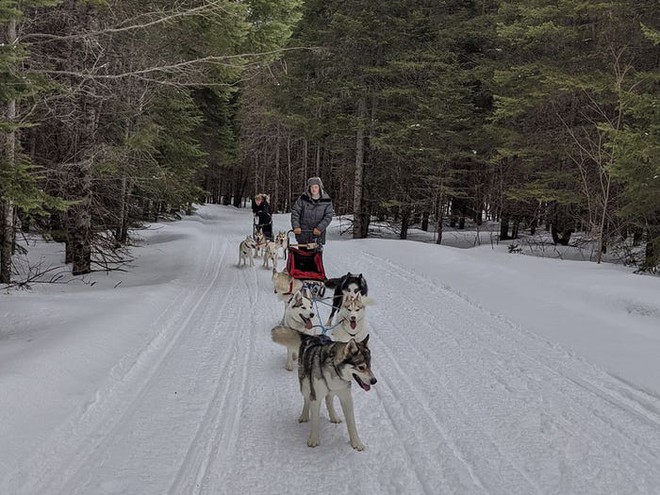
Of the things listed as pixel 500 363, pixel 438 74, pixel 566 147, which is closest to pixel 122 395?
pixel 500 363

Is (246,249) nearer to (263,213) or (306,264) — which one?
(263,213)

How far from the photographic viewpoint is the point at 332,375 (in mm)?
3693

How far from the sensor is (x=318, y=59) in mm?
19969

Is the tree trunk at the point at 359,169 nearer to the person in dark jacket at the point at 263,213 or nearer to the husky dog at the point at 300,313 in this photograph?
the person in dark jacket at the point at 263,213

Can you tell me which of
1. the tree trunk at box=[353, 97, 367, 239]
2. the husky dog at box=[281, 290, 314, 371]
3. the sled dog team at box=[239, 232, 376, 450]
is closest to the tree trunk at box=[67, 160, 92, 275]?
the husky dog at box=[281, 290, 314, 371]

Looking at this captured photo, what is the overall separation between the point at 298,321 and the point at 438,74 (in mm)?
15026

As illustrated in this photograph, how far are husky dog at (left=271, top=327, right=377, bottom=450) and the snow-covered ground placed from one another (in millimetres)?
174

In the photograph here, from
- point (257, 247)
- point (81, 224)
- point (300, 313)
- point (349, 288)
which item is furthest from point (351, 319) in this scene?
point (257, 247)

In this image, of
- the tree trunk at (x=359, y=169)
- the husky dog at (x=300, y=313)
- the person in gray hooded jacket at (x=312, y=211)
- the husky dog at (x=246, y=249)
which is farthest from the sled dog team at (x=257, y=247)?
the tree trunk at (x=359, y=169)

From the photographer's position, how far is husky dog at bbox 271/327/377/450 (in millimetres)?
3523

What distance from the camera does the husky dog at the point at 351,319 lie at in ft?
18.7

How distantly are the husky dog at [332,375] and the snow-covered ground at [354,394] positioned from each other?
174 millimetres

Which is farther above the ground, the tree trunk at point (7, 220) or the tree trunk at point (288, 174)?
the tree trunk at point (288, 174)

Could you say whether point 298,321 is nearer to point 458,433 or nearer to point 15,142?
point 458,433
